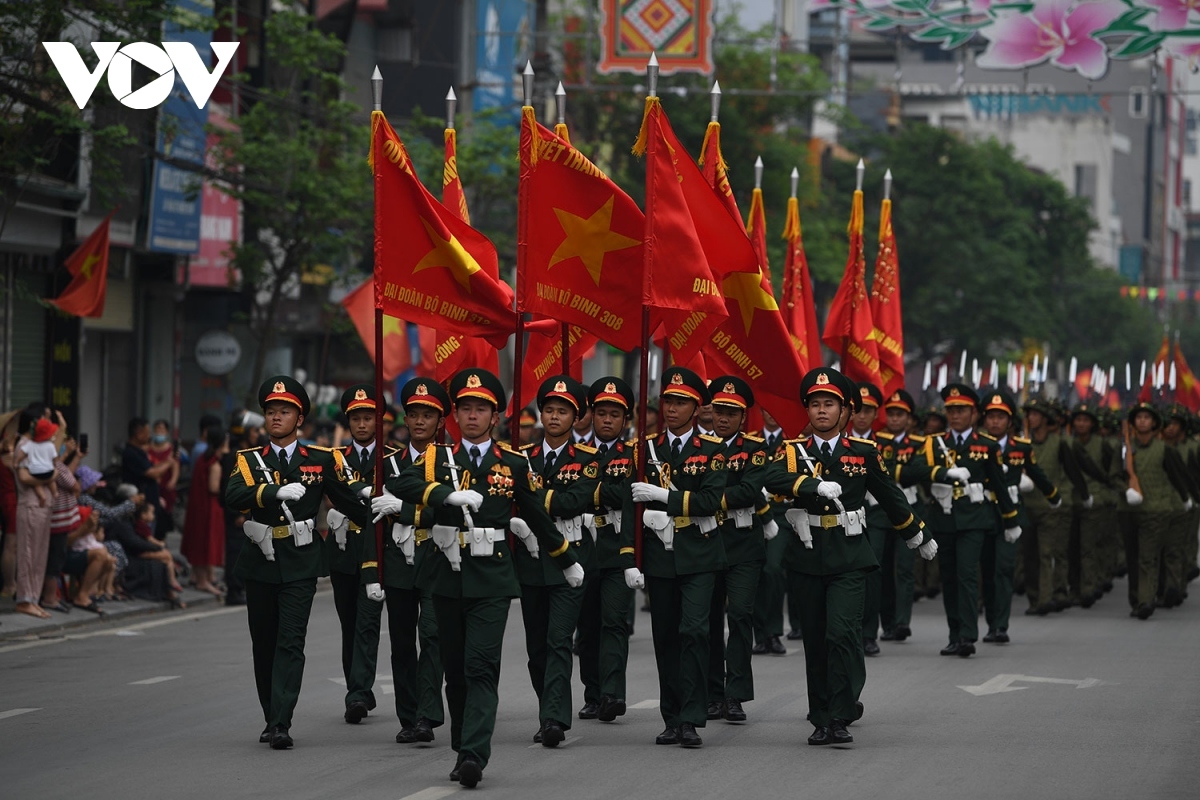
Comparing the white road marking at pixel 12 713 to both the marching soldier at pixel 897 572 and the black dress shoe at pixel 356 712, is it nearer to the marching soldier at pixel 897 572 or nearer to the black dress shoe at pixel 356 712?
the black dress shoe at pixel 356 712

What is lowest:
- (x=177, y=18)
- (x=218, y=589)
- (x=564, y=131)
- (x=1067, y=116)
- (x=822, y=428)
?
(x=218, y=589)

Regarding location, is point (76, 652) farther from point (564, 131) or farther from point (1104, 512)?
point (1104, 512)

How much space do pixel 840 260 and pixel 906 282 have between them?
12517mm

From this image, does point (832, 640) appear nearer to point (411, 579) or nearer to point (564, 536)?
point (564, 536)

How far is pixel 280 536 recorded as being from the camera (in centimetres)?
1067

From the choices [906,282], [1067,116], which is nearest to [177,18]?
[906,282]

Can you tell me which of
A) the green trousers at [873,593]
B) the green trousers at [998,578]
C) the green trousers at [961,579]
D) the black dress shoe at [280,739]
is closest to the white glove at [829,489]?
the black dress shoe at [280,739]

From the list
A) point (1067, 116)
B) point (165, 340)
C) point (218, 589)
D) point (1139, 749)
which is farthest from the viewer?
point (1067, 116)

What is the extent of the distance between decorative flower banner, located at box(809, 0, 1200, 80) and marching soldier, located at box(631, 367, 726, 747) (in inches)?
584

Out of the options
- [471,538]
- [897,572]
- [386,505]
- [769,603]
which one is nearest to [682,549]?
[471,538]

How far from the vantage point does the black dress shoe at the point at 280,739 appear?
10.4 metres

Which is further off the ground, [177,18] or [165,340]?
[177,18]

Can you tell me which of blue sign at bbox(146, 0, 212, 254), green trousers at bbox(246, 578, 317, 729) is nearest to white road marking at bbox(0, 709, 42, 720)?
→ green trousers at bbox(246, 578, 317, 729)

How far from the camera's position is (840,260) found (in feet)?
155
